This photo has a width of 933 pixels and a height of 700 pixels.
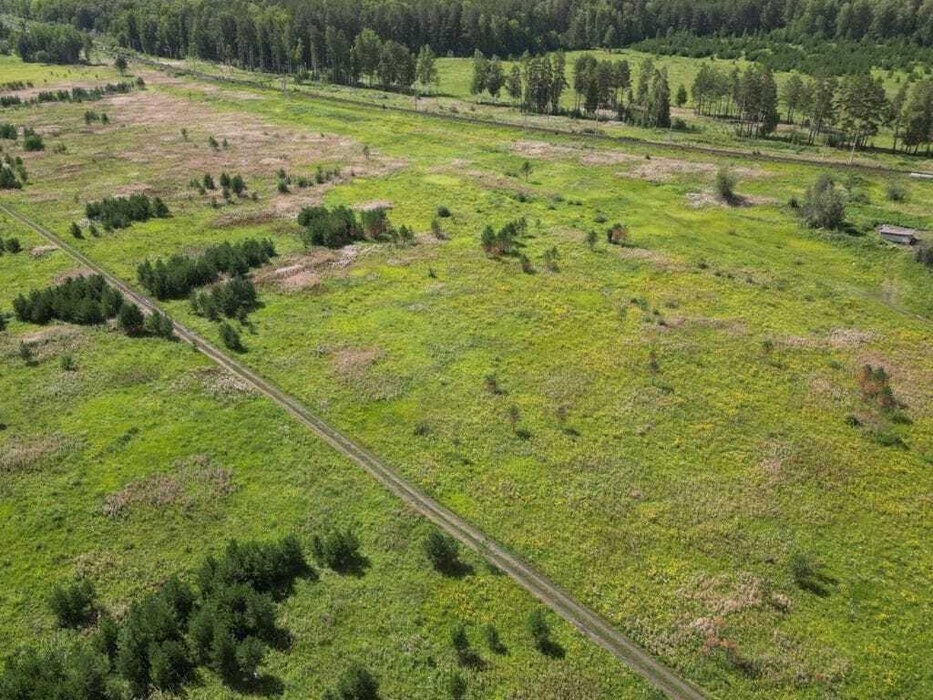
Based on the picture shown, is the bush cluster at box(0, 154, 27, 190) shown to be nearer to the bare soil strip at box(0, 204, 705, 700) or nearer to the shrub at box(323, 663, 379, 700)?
the bare soil strip at box(0, 204, 705, 700)

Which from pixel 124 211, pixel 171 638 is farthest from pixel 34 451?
pixel 124 211

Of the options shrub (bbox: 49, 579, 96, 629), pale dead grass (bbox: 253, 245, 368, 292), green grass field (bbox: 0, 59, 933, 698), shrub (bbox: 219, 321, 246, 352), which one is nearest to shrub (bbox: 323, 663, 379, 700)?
green grass field (bbox: 0, 59, 933, 698)

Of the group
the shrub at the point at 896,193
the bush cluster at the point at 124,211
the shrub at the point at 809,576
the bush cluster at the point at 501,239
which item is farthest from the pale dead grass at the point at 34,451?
the shrub at the point at 896,193

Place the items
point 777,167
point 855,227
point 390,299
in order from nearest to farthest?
point 390,299 → point 855,227 → point 777,167

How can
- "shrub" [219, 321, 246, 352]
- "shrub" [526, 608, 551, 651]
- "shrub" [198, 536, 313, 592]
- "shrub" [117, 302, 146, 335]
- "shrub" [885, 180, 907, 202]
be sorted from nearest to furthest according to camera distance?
1. "shrub" [526, 608, 551, 651]
2. "shrub" [198, 536, 313, 592]
3. "shrub" [219, 321, 246, 352]
4. "shrub" [117, 302, 146, 335]
5. "shrub" [885, 180, 907, 202]

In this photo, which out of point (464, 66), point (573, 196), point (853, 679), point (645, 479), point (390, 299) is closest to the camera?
point (853, 679)

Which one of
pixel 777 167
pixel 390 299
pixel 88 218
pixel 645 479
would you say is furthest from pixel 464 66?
pixel 645 479

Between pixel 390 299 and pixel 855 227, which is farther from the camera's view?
pixel 855 227

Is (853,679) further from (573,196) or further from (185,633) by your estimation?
(573,196)
